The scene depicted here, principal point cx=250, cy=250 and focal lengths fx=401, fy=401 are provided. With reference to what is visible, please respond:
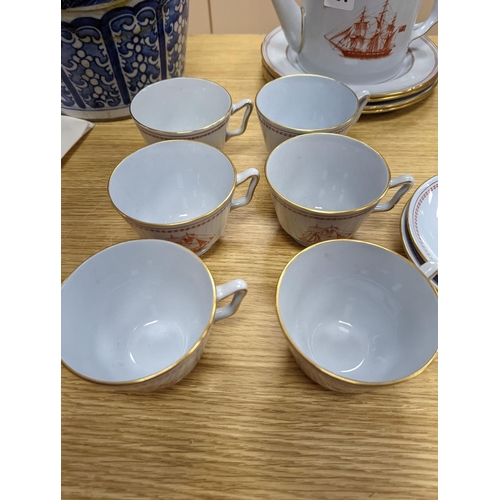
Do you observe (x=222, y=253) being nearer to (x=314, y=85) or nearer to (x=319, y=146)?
(x=319, y=146)

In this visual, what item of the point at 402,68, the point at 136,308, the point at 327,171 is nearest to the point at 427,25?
the point at 402,68

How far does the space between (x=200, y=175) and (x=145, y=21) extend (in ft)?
0.81

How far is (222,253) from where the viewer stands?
1.84ft

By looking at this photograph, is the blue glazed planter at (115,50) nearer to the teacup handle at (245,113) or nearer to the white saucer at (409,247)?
the teacup handle at (245,113)

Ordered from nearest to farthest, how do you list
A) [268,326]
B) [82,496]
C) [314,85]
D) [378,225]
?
[82,496] < [268,326] < [378,225] < [314,85]

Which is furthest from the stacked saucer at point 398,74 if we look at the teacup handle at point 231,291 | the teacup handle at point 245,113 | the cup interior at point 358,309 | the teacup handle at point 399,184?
the teacup handle at point 231,291

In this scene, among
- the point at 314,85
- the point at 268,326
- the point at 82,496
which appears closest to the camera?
the point at 82,496

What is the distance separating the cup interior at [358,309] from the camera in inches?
17.5

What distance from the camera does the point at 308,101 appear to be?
2.45 ft

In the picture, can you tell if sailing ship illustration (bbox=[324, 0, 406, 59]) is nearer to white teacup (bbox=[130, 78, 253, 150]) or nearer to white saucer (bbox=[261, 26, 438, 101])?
white saucer (bbox=[261, 26, 438, 101])

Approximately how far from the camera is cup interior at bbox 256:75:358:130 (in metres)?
0.70

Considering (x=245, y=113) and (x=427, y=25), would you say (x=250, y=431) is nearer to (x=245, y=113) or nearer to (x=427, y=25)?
(x=245, y=113)

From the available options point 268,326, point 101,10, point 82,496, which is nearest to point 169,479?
point 82,496

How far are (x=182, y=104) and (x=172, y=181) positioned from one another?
19 cm
